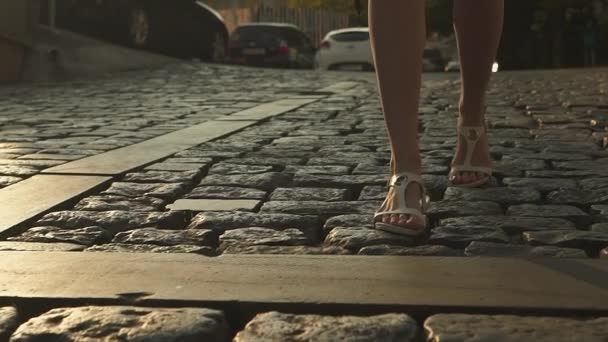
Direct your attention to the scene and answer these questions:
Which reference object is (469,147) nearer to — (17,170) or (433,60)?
(17,170)

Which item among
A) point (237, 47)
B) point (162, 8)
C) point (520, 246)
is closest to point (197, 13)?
point (162, 8)

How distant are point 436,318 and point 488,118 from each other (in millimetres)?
5317

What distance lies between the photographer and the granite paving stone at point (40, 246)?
296 centimetres

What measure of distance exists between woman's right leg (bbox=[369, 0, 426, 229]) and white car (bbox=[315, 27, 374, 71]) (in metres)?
19.0

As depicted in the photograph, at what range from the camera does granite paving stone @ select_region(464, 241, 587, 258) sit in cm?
289

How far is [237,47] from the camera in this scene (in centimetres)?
2245

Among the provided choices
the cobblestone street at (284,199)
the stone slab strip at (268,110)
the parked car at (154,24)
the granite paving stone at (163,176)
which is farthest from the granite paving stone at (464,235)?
the parked car at (154,24)

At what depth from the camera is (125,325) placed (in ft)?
7.25

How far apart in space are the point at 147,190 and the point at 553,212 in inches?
57.2

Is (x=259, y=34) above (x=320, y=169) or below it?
above

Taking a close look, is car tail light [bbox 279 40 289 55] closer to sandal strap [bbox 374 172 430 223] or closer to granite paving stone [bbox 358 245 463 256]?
sandal strap [bbox 374 172 430 223]

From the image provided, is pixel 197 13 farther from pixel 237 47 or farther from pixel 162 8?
pixel 237 47

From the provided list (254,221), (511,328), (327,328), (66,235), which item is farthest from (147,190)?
(511,328)

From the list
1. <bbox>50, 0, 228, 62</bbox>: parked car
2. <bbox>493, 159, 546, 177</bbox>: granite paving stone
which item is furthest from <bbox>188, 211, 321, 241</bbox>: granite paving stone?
<bbox>50, 0, 228, 62</bbox>: parked car
